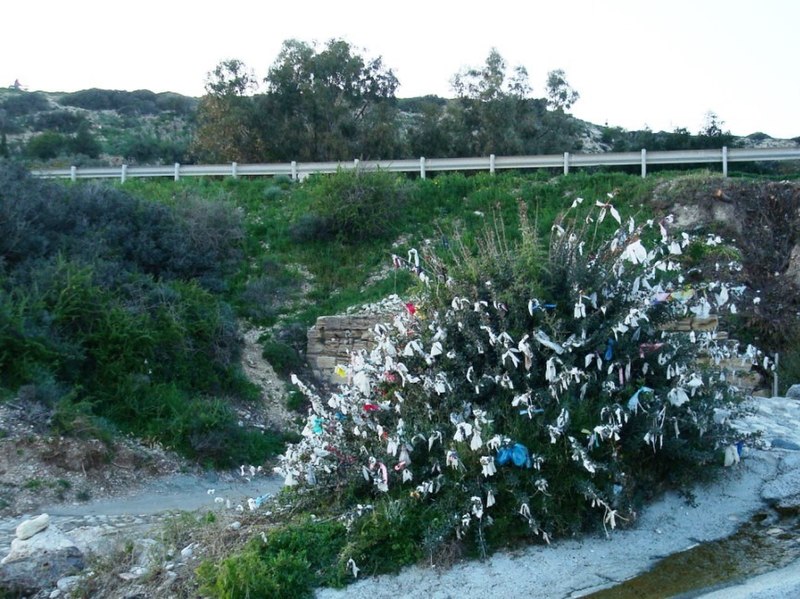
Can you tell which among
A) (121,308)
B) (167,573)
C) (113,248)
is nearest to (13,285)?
(121,308)

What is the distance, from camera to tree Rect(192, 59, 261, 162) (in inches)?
1242

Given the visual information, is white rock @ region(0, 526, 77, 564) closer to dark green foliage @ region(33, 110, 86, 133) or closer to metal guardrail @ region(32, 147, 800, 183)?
metal guardrail @ region(32, 147, 800, 183)

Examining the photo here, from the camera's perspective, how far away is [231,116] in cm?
3142

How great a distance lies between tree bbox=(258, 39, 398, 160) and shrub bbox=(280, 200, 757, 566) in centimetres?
2488

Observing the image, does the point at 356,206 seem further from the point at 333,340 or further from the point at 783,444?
the point at 783,444

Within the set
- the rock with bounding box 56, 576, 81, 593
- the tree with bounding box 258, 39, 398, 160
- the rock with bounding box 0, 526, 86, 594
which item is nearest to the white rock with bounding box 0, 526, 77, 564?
the rock with bounding box 0, 526, 86, 594

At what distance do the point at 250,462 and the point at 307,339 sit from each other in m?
4.70

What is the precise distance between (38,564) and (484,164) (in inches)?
831

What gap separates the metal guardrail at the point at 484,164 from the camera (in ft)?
83.1

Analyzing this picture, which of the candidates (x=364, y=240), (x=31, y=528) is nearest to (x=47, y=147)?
(x=364, y=240)

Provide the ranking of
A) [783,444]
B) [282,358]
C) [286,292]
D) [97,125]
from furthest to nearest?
[97,125]
[286,292]
[282,358]
[783,444]

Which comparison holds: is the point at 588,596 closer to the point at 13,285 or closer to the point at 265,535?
the point at 265,535

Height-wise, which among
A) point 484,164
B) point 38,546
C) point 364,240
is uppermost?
point 484,164

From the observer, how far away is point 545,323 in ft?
21.4
